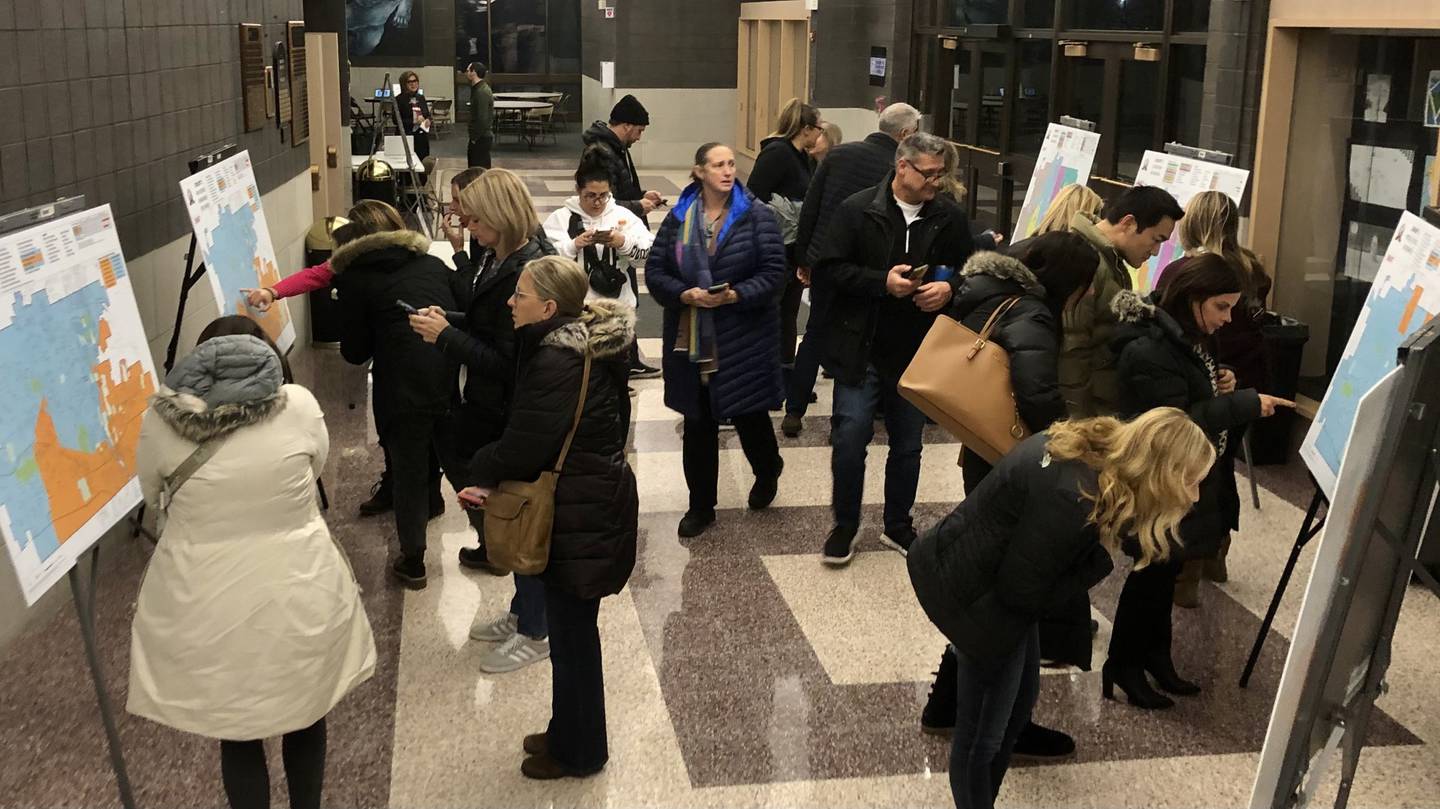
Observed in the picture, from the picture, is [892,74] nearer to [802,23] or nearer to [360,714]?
[802,23]

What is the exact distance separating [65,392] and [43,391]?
11 cm

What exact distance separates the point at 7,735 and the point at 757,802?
2124mm

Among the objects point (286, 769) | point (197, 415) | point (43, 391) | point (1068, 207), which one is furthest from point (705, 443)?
point (197, 415)

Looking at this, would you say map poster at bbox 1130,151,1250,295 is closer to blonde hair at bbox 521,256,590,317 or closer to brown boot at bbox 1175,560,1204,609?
brown boot at bbox 1175,560,1204,609

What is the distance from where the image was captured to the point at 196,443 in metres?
2.90

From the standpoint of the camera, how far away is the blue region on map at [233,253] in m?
5.10

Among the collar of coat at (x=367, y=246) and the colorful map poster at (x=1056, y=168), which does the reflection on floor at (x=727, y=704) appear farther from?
the colorful map poster at (x=1056, y=168)

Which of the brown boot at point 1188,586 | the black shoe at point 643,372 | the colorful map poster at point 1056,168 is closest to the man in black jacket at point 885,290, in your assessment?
the brown boot at point 1188,586

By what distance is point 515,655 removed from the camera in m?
4.43

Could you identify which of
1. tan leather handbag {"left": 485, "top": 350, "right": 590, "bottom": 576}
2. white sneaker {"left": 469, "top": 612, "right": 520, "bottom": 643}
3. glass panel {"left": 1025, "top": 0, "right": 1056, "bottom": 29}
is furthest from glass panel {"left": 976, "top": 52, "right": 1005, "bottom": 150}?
tan leather handbag {"left": 485, "top": 350, "right": 590, "bottom": 576}

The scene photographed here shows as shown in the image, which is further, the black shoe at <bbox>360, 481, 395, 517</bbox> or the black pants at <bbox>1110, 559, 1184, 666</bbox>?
the black shoe at <bbox>360, 481, 395, 517</bbox>

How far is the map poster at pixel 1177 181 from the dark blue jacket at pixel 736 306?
5.28 feet

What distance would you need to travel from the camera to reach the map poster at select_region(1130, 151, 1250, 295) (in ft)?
19.3

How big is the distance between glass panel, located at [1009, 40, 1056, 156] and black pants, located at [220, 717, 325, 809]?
26.1ft
